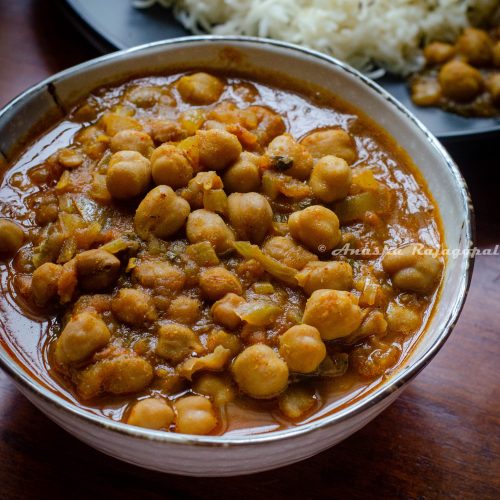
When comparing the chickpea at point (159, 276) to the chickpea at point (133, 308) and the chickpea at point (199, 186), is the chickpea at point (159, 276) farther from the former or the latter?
the chickpea at point (199, 186)

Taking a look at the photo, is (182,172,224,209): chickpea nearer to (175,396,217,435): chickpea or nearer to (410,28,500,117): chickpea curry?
(175,396,217,435): chickpea

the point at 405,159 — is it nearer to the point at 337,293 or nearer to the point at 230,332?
the point at 337,293

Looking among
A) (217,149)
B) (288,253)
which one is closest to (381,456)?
(288,253)

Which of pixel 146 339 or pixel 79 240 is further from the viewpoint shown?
pixel 79 240

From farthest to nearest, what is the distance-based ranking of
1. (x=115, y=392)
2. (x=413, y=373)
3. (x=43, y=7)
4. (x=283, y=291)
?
(x=43, y=7)
(x=283, y=291)
(x=115, y=392)
(x=413, y=373)

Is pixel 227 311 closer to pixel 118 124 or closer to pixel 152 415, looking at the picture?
pixel 152 415

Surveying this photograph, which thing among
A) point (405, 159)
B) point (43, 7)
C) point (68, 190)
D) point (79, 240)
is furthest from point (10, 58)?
point (405, 159)

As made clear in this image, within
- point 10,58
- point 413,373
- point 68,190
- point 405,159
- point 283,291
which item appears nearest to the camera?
point 413,373
